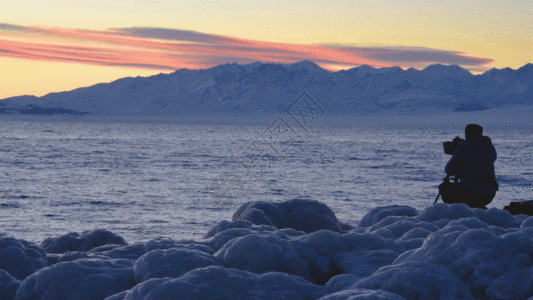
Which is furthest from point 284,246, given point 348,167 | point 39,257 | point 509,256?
point 348,167

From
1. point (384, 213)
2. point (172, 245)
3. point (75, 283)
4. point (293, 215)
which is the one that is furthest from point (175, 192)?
point (75, 283)

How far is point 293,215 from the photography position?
8.17 metres

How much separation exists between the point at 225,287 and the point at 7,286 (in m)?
2.04

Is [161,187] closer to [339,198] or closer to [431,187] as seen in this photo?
[339,198]

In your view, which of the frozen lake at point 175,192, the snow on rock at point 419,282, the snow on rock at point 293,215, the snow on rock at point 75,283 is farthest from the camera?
the frozen lake at point 175,192

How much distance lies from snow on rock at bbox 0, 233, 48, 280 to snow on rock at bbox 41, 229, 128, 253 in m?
1.36

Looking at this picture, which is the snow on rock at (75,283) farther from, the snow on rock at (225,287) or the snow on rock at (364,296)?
the snow on rock at (364,296)

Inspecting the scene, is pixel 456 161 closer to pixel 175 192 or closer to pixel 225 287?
pixel 225 287

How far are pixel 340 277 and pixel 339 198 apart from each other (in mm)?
19460

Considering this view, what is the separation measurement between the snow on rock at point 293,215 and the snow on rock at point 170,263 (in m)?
3.22

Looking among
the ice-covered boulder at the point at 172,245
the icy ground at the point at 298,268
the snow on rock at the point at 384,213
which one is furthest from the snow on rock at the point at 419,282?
the snow on rock at the point at 384,213

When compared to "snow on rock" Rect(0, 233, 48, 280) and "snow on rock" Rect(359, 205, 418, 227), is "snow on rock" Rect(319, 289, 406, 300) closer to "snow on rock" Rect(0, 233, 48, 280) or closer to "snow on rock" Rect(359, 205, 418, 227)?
"snow on rock" Rect(0, 233, 48, 280)

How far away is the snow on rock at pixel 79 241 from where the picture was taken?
22.6 feet

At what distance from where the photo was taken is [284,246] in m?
4.86
